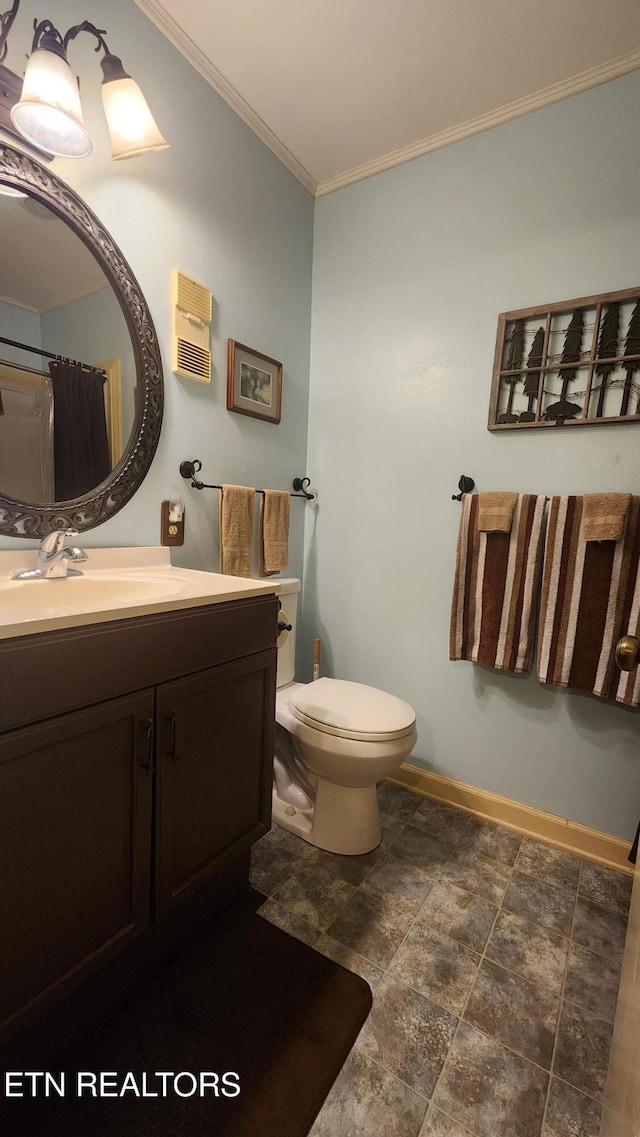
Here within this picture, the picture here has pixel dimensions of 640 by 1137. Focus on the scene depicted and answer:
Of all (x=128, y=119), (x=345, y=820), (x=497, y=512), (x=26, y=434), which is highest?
(x=128, y=119)

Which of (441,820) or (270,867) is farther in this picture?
(441,820)

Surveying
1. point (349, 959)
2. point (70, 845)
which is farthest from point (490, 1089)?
point (70, 845)

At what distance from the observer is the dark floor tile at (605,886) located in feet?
4.36

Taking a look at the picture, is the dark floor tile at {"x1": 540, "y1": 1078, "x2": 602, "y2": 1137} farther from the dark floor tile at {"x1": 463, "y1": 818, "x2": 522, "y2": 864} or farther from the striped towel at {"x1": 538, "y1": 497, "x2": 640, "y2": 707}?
the striped towel at {"x1": 538, "y1": 497, "x2": 640, "y2": 707}

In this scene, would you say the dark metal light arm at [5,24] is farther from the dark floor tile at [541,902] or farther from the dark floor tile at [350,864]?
the dark floor tile at [541,902]

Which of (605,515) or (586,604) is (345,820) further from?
(605,515)

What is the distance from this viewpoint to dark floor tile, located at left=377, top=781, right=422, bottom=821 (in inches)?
67.1

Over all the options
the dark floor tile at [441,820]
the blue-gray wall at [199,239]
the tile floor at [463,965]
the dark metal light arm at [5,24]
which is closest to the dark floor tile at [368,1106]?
the tile floor at [463,965]

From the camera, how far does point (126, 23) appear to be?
119 centimetres

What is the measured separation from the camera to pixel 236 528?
1591 mm

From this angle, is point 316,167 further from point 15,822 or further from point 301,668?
point 15,822

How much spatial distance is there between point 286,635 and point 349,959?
0.96 meters

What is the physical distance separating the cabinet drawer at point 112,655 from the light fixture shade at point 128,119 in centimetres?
118

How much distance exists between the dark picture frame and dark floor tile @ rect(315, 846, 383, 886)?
5.22 ft
